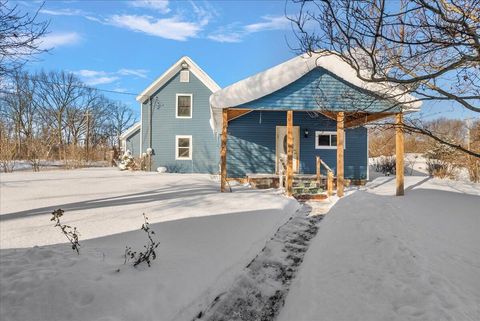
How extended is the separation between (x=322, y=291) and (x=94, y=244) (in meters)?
3.23

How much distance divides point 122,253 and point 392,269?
3.46 m

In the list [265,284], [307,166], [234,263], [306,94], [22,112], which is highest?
[22,112]

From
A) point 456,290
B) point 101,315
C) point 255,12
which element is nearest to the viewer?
point 101,315

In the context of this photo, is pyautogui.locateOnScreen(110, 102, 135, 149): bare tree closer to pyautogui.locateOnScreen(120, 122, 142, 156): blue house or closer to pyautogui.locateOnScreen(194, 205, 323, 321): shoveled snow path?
pyautogui.locateOnScreen(120, 122, 142, 156): blue house

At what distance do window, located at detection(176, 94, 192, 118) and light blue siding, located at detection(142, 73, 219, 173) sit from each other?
0.71ft

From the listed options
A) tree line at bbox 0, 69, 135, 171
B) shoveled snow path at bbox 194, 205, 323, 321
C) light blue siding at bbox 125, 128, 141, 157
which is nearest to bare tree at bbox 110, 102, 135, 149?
tree line at bbox 0, 69, 135, 171

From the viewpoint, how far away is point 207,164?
1939 centimetres

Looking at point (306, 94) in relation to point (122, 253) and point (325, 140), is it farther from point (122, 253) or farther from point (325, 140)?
point (122, 253)

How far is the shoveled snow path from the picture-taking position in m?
3.20

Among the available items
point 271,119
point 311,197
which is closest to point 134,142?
point 271,119

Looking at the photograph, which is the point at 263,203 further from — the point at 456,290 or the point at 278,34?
the point at 456,290

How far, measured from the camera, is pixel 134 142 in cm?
2278

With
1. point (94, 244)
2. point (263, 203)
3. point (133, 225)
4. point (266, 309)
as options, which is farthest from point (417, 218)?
point (94, 244)

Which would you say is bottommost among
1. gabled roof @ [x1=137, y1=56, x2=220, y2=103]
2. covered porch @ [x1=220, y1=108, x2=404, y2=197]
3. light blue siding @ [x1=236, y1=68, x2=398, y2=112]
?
covered porch @ [x1=220, y1=108, x2=404, y2=197]
